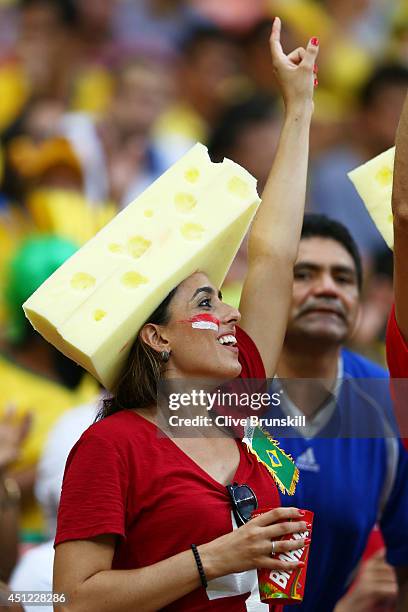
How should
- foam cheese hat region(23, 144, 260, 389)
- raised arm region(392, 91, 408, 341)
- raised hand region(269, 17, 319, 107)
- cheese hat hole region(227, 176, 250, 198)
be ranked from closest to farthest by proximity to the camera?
raised arm region(392, 91, 408, 341) < foam cheese hat region(23, 144, 260, 389) < cheese hat hole region(227, 176, 250, 198) < raised hand region(269, 17, 319, 107)

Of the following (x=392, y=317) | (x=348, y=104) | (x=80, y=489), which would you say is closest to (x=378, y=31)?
(x=348, y=104)

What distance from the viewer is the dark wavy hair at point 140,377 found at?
2.97 m

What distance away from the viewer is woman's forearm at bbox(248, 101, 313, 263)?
3334mm

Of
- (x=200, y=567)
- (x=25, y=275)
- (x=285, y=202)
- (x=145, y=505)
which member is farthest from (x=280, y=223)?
(x=25, y=275)

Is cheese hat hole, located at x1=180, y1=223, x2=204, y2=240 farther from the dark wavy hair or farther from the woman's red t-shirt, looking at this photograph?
the woman's red t-shirt

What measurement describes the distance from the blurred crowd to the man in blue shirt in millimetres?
1122

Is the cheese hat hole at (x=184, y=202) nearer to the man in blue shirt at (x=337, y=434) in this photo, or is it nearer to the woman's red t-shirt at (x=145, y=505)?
the woman's red t-shirt at (x=145, y=505)

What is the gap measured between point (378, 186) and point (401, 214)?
24.8 inches

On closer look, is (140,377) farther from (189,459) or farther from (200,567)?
(200,567)

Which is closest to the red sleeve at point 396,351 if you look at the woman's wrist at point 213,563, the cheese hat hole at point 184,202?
the cheese hat hole at point 184,202

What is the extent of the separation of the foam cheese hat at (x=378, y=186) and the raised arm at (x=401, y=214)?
0.52 m

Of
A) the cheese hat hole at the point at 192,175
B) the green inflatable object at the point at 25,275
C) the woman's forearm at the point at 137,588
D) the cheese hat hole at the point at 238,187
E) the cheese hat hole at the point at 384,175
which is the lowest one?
the woman's forearm at the point at 137,588

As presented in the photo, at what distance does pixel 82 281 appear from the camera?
3025 mm

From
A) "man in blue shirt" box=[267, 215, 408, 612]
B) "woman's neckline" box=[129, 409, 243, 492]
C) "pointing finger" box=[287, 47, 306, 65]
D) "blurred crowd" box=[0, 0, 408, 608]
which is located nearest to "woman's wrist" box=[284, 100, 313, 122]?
"pointing finger" box=[287, 47, 306, 65]
